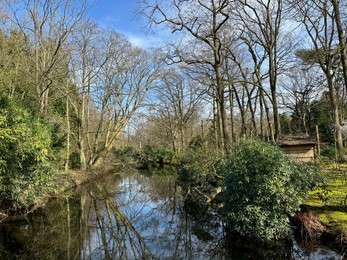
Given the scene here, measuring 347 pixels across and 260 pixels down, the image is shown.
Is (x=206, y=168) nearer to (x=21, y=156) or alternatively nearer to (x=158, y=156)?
(x=21, y=156)

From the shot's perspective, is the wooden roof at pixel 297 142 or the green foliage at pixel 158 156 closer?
the wooden roof at pixel 297 142

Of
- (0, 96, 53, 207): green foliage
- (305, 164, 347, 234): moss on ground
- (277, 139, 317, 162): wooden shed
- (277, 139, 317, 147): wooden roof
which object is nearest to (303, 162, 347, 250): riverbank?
(305, 164, 347, 234): moss on ground

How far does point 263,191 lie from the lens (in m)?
7.37

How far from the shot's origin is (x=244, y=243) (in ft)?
25.1

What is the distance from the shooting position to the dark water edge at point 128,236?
707 centimetres

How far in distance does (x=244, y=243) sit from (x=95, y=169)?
684 inches

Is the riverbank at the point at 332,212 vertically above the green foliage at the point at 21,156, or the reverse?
the green foliage at the point at 21,156

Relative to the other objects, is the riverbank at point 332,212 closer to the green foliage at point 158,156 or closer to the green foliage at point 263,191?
the green foliage at point 263,191

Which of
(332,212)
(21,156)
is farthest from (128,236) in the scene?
(332,212)

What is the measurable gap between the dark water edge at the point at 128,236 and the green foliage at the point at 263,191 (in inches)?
21.7

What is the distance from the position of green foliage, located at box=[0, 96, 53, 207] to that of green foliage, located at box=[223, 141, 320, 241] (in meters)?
6.06

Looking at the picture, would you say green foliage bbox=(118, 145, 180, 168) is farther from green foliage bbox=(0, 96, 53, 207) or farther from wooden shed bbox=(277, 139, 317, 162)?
green foliage bbox=(0, 96, 53, 207)

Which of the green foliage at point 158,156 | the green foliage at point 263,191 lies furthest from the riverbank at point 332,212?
the green foliage at point 158,156

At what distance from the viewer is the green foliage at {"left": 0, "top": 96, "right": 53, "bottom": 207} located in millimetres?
7836
